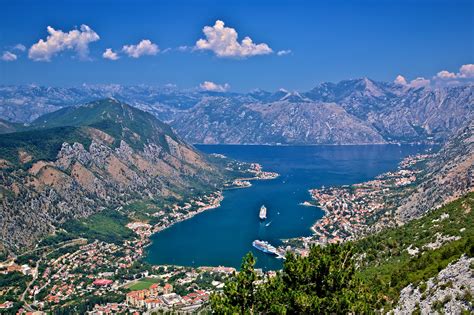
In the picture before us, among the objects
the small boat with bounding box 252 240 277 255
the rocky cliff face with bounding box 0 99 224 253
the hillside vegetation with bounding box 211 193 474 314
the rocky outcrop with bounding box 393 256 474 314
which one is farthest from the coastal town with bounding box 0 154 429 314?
the rocky outcrop with bounding box 393 256 474 314

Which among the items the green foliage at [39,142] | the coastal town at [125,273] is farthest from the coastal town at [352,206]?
the green foliage at [39,142]

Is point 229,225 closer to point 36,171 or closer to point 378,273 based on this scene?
point 36,171

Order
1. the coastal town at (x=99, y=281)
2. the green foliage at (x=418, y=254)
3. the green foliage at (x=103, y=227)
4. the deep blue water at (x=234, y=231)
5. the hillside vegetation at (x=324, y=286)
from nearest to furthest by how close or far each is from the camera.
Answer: the hillside vegetation at (x=324, y=286) < the green foliage at (x=418, y=254) < the coastal town at (x=99, y=281) < the deep blue water at (x=234, y=231) < the green foliage at (x=103, y=227)

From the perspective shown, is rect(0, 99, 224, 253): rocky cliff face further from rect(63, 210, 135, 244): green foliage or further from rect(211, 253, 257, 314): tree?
rect(211, 253, 257, 314): tree

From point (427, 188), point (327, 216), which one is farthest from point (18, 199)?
point (427, 188)

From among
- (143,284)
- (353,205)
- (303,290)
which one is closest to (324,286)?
(303,290)

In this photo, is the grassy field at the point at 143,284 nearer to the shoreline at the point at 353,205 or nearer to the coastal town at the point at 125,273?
the coastal town at the point at 125,273
